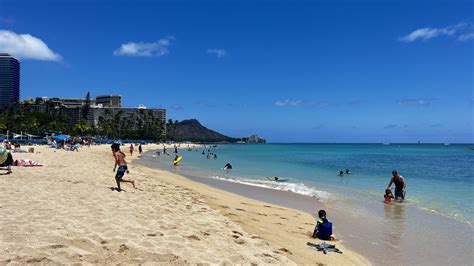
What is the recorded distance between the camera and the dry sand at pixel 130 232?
5.12 m

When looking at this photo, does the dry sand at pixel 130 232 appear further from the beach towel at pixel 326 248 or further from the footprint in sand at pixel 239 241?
the beach towel at pixel 326 248

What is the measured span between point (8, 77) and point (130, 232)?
195m

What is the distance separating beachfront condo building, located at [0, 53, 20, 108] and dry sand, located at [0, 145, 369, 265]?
187985 millimetres

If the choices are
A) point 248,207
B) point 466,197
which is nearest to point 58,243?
point 248,207

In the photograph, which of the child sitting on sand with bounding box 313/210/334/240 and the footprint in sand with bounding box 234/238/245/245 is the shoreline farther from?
the footprint in sand with bounding box 234/238/245/245

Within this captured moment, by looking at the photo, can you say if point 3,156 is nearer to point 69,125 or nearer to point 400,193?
point 400,193

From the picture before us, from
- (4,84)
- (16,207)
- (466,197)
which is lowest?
(466,197)

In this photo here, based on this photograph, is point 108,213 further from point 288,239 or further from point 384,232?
point 384,232

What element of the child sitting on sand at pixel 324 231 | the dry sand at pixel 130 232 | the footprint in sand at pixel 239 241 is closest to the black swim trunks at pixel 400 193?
the dry sand at pixel 130 232

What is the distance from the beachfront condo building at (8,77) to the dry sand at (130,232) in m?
188

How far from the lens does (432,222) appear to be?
1120 centimetres

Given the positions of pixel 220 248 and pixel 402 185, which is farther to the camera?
pixel 402 185

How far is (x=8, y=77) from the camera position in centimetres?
16812

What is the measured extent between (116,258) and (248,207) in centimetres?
766
